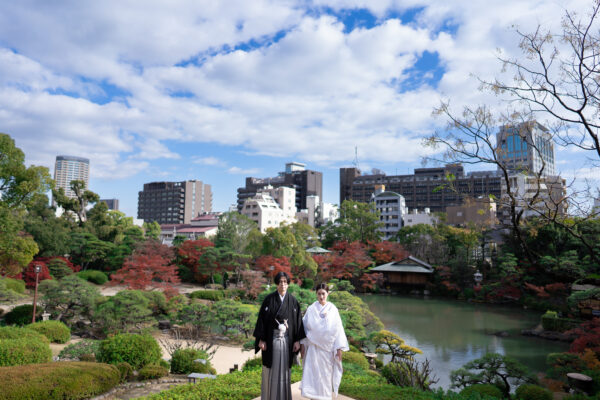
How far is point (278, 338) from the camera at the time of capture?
12.6 feet

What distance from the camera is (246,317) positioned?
1111 cm

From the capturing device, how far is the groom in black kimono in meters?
3.78

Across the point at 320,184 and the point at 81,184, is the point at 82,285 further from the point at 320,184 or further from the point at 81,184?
the point at 320,184

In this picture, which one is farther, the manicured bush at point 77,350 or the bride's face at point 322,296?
the manicured bush at point 77,350


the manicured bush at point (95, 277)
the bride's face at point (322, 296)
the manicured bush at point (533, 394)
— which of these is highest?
the bride's face at point (322, 296)

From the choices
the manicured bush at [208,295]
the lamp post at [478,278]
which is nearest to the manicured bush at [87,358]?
the manicured bush at [208,295]

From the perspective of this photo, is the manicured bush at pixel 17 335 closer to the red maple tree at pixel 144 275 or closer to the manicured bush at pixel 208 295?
the red maple tree at pixel 144 275

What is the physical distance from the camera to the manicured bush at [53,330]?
33.0 feet

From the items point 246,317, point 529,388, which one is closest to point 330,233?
point 246,317

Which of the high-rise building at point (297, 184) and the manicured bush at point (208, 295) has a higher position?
the high-rise building at point (297, 184)

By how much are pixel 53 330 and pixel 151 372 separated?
4.97 metres

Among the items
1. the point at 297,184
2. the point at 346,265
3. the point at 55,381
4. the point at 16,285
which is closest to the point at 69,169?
the point at 297,184

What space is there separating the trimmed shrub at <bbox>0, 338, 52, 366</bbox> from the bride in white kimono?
19.4ft

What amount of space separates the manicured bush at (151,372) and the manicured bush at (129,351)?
29 centimetres
